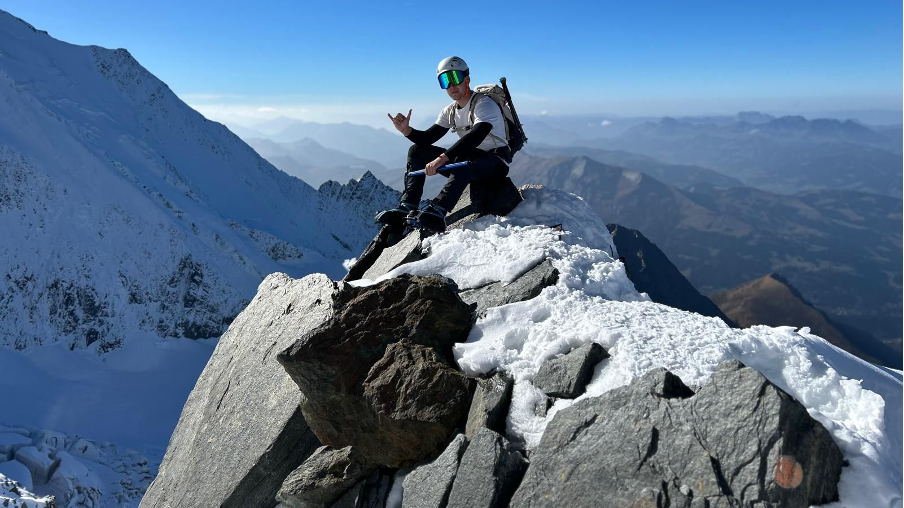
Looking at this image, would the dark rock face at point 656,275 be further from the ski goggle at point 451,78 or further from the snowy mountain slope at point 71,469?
the ski goggle at point 451,78

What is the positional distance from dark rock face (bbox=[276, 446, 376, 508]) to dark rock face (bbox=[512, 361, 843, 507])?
301cm

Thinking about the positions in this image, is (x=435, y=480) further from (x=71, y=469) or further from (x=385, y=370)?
(x=71, y=469)

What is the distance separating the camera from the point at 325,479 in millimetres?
7695

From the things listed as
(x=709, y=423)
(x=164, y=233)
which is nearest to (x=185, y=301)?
(x=164, y=233)

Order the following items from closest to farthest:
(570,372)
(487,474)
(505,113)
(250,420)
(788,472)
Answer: (788,472) → (487,474) → (570,372) → (250,420) → (505,113)

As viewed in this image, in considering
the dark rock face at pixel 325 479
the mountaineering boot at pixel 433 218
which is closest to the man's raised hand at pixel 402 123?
the mountaineering boot at pixel 433 218

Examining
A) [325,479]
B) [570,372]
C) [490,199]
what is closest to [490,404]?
[570,372]

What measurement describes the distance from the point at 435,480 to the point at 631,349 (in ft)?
9.80

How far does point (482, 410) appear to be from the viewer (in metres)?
6.61

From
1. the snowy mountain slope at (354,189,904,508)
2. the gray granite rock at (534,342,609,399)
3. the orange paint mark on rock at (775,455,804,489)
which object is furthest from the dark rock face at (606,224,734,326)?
the orange paint mark on rock at (775,455,804,489)

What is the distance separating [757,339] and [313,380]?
6.30 metres

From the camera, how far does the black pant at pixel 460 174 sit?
10922 millimetres

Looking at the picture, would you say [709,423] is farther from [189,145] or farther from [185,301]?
[189,145]

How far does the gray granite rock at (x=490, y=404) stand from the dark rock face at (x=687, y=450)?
2.61ft
